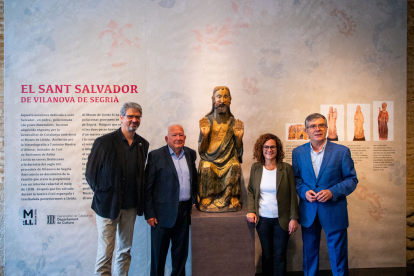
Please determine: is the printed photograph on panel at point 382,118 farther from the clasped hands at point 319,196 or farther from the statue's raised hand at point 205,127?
the statue's raised hand at point 205,127

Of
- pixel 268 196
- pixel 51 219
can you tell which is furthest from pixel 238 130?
pixel 51 219

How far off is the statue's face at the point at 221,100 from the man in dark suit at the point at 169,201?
1.67 feet

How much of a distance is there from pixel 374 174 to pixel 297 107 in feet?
4.66

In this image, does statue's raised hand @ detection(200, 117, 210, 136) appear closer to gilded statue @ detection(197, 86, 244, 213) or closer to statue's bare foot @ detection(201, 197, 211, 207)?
gilded statue @ detection(197, 86, 244, 213)

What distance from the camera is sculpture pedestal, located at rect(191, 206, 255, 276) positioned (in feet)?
8.57

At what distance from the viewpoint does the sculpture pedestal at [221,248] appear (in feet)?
8.57

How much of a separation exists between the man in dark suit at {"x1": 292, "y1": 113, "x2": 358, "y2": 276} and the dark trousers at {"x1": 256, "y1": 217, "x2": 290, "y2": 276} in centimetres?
27

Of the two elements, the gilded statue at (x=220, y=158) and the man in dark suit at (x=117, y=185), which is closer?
the man in dark suit at (x=117, y=185)

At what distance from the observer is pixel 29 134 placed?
3.40m

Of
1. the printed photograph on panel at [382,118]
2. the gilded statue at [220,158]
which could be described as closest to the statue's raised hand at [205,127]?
the gilded statue at [220,158]

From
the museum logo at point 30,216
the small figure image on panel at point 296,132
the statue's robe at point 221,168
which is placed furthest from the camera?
the small figure image on panel at point 296,132

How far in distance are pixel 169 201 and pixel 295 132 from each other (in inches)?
78.7

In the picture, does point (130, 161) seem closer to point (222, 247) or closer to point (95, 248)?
point (222, 247)

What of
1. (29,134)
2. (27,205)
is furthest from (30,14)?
(27,205)
